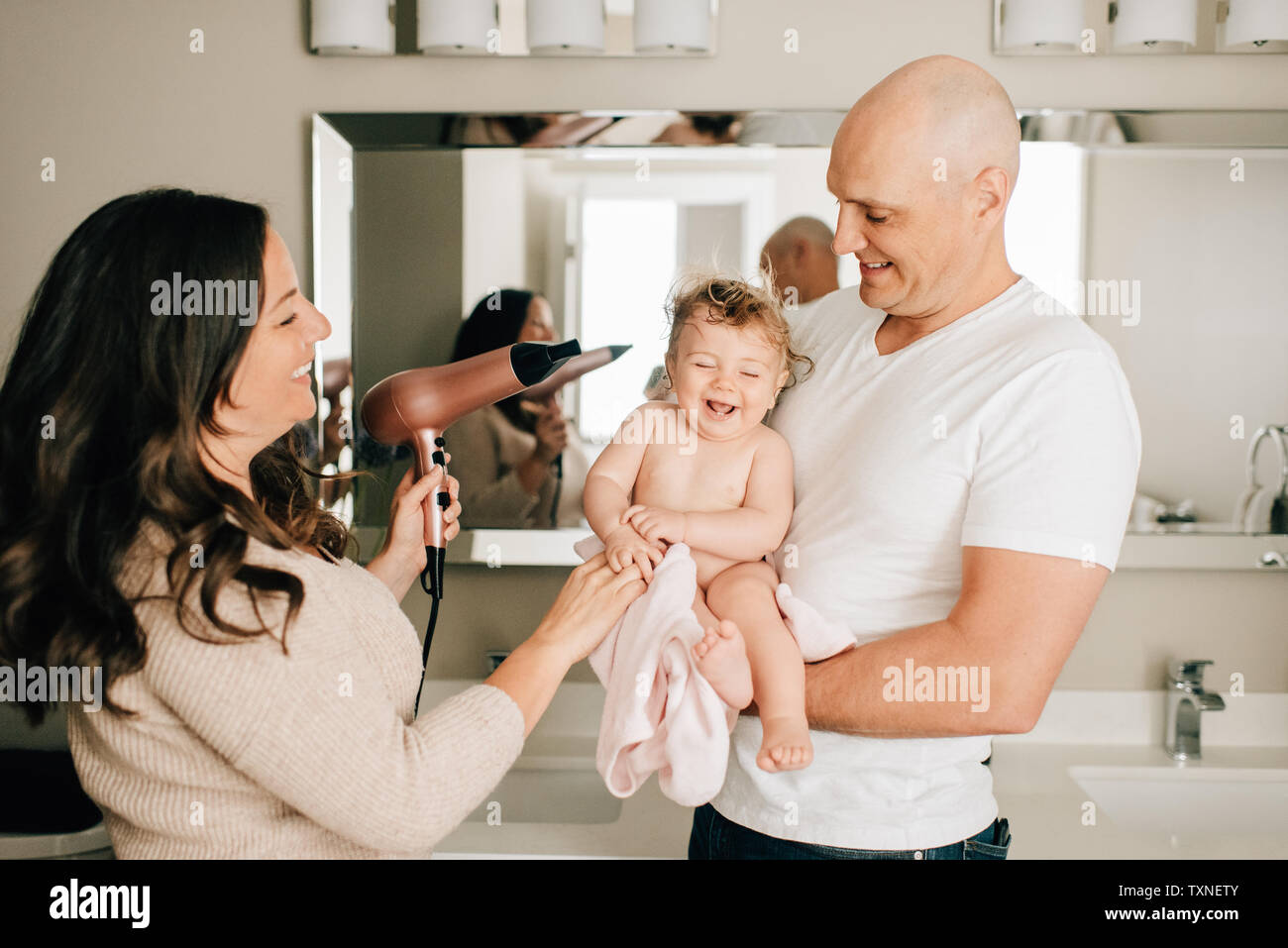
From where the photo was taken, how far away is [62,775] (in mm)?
→ 1982

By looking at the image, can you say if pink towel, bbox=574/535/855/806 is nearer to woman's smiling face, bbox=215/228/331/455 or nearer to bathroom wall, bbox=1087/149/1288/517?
woman's smiling face, bbox=215/228/331/455

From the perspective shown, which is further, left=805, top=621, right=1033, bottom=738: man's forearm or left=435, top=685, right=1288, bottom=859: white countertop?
left=435, top=685, right=1288, bottom=859: white countertop

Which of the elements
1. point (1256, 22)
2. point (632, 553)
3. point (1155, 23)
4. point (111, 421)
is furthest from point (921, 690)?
point (1256, 22)

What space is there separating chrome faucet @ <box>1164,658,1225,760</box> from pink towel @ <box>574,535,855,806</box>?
4.19 feet

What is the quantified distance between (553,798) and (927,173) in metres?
1.52

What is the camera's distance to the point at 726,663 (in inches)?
47.3

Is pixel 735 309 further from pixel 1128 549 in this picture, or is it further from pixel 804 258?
pixel 1128 549

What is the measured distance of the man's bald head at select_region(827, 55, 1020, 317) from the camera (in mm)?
1225

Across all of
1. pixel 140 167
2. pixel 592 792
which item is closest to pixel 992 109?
pixel 592 792

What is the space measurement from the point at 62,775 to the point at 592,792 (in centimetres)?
108

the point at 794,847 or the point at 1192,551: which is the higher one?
the point at 1192,551

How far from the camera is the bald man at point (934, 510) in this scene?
1.12 metres

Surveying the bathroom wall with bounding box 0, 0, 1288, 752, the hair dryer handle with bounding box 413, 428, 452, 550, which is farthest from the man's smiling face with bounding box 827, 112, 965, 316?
the bathroom wall with bounding box 0, 0, 1288, 752

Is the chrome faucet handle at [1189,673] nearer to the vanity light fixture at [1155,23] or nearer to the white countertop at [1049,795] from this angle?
the white countertop at [1049,795]
